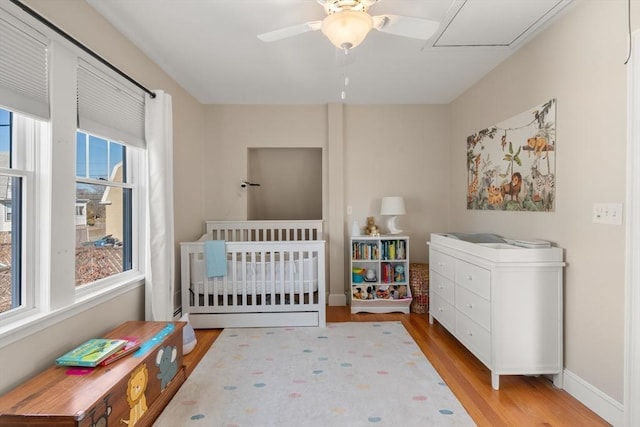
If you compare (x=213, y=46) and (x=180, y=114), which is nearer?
(x=213, y=46)

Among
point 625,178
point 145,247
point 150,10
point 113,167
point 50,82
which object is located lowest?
point 145,247

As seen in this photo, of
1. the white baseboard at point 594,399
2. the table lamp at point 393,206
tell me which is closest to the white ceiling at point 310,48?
the table lamp at point 393,206

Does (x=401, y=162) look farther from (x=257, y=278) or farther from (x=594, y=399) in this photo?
(x=594, y=399)

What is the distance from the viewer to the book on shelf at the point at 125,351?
172 cm

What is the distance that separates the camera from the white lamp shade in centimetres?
389

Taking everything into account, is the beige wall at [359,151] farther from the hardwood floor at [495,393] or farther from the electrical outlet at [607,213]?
the electrical outlet at [607,213]

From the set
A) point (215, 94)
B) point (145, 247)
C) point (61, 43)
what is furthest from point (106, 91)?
point (215, 94)

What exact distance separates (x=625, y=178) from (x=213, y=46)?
265 centimetres

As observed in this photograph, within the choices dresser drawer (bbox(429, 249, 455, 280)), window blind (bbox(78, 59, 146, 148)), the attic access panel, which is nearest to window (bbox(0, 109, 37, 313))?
window blind (bbox(78, 59, 146, 148))

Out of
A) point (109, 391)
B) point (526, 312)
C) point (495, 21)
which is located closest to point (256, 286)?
point (109, 391)

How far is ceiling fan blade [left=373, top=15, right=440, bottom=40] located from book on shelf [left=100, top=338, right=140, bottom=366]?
205cm

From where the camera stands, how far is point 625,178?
174cm

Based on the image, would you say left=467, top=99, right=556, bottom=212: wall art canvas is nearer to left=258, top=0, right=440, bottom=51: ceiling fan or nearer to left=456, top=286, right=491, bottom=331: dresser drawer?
left=456, top=286, right=491, bottom=331: dresser drawer

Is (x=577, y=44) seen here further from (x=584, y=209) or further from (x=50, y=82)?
(x=50, y=82)
